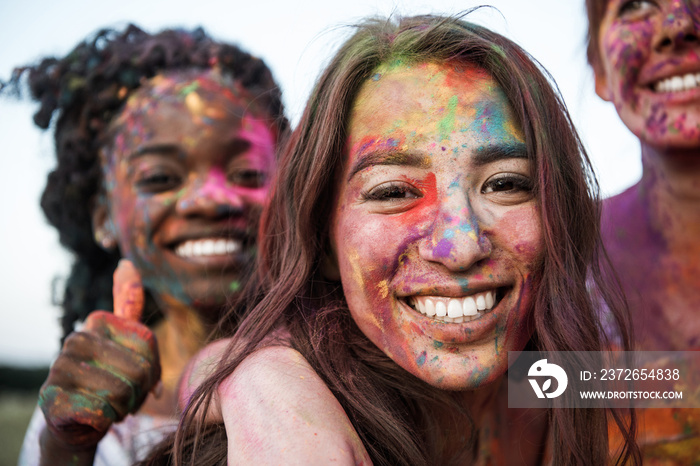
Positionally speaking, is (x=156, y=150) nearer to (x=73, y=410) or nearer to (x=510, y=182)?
(x=73, y=410)

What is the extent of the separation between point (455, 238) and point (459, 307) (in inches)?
8.4

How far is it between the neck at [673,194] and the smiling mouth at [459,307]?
1.26 m

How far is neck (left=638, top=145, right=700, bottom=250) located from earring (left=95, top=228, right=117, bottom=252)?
2.81 metres

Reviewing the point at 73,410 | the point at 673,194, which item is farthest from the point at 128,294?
the point at 673,194

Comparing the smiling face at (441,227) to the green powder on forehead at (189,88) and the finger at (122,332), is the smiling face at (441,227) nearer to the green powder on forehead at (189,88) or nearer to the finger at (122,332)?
the finger at (122,332)

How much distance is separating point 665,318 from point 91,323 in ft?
7.91

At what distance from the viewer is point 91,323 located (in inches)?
98.3

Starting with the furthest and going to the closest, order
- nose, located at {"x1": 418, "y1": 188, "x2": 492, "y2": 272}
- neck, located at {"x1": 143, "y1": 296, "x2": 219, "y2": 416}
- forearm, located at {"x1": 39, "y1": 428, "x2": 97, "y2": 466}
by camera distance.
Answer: neck, located at {"x1": 143, "y1": 296, "x2": 219, "y2": 416}, forearm, located at {"x1": 39, "y1": 428, "x2": 97, "y2": 466}, nose, located at {"x1": 418, "y1": 188, "x2": 492, "y2": 272}

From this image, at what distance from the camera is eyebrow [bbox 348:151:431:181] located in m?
1.89

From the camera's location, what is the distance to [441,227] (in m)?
1.79

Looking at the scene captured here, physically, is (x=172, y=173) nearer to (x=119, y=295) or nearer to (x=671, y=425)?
(x=119, y=295)

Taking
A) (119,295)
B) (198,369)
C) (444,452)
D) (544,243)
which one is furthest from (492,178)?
(119,295)

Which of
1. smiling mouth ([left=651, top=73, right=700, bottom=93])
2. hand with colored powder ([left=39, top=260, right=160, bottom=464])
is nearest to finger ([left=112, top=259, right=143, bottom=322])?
hand with colored powder ([left=39, top=260, right=160, bottom=464])

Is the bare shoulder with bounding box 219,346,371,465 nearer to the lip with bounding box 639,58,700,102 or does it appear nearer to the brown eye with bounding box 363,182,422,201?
the brown eye with bounding box 363,182,422,201
